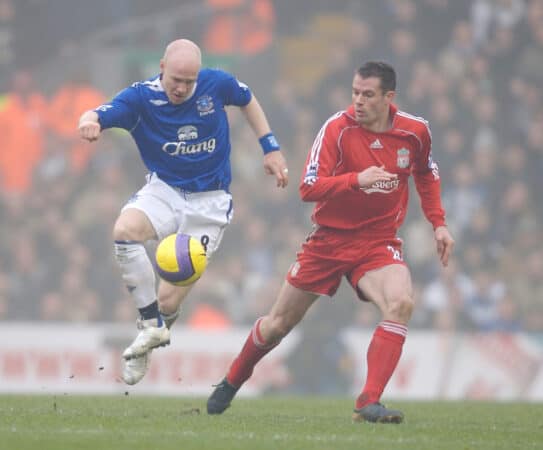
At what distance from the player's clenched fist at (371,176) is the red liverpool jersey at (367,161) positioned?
37 cm

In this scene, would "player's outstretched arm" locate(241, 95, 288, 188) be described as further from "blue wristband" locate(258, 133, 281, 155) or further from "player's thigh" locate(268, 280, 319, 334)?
"player's thigh" locate(268, 280, 319, 334)

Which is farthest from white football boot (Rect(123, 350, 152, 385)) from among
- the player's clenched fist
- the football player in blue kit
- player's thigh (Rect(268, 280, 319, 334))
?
the player's clenched fist

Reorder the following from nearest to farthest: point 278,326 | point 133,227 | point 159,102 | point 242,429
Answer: point 242,429, point 278,326, point 133,227, point 159,102

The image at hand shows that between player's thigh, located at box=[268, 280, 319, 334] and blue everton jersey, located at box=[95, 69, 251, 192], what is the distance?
1266 mm

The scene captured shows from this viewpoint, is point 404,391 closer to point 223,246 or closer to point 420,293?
point 420,293

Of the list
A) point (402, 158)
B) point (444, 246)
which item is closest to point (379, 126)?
point (402, 158)

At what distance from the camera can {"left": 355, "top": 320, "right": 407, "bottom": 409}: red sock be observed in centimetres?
878

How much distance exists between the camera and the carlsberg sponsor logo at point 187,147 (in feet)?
32.6

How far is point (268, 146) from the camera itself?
10148mm

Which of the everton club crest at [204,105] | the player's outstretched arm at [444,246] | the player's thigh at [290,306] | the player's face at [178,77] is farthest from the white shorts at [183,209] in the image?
the player's outstretched arm at [444,246]

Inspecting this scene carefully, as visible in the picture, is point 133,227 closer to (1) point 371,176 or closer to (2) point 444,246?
(1) point 371,176

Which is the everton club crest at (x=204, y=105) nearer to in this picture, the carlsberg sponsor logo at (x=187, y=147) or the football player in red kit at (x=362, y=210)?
the carlsberg sponsor logo at (x=187, y=147)

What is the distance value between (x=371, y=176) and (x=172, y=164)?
1974 mm

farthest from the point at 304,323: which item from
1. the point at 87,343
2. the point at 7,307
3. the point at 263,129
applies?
the point at 263,129
